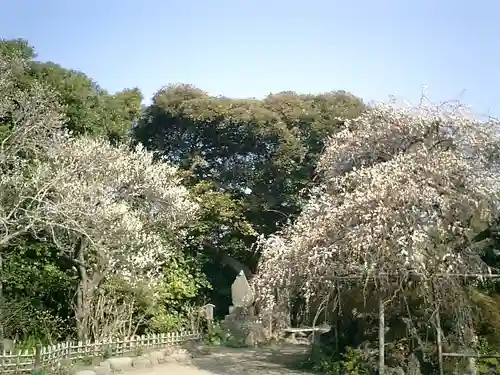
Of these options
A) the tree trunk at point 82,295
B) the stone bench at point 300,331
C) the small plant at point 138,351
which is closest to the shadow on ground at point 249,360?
the stone bench at point 300,331

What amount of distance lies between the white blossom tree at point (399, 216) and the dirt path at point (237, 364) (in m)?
1.65

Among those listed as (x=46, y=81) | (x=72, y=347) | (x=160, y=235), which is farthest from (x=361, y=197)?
(x=46, y=81)

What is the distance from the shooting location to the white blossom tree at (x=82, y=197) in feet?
30.7

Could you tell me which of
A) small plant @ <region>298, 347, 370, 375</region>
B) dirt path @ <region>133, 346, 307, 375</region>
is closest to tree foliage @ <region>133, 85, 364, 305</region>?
dirt path @ <region>133, 346, 307, 375</region>

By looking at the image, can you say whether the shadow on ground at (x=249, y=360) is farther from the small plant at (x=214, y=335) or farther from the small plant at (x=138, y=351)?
the small plant at (x=138, y=351)

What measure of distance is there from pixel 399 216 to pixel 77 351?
630 centimetres

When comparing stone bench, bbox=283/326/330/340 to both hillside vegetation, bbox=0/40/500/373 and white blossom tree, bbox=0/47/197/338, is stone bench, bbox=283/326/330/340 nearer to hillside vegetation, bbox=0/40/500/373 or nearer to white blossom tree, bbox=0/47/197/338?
hillside vegetation, bbox=0/40/500/373

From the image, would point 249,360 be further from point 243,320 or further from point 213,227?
point 213,227

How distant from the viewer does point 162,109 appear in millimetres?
20094

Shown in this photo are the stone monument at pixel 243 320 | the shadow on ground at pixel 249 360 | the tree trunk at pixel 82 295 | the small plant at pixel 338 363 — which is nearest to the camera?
the small plant at pixel 338 363

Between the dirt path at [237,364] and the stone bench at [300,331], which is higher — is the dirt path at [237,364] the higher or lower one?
the lower one

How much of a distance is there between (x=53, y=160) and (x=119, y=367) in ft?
14.5

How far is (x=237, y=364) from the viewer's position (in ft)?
38.9

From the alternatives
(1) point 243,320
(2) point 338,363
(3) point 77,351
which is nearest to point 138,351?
(3) point 77,351
